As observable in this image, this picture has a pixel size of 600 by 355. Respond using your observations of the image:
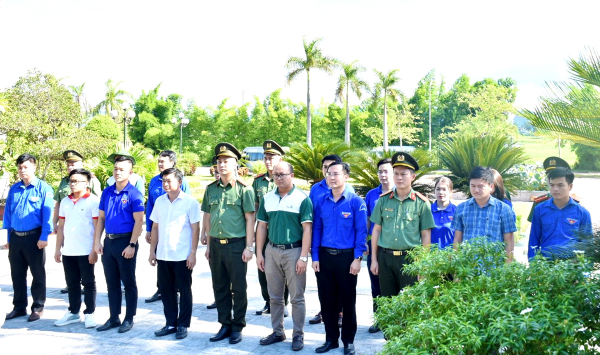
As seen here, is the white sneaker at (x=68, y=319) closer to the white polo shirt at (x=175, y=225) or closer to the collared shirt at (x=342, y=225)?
the white polo shirt at (x=175, y=225)

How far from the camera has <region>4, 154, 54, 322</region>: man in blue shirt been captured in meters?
6.19

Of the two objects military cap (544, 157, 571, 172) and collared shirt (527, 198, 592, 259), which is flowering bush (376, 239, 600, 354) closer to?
collared shirt (527, 198, 592, 259)

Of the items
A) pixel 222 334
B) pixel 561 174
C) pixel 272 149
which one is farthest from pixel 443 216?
pixel 222 334

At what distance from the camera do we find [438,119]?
60.1m

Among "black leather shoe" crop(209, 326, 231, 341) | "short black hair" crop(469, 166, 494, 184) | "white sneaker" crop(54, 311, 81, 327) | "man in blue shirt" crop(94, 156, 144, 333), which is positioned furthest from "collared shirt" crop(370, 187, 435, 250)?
"white sneaker" crop(54, 311, 81, 327)

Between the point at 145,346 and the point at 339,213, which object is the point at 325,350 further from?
the point at 145,346

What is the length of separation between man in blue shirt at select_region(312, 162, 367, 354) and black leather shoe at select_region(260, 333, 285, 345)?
0.48m

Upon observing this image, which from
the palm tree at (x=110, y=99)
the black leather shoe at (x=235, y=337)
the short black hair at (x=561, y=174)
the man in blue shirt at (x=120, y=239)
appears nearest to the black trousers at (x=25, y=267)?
the man in blue shirt at (x=120, y=239)

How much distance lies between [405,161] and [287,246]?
1367 millimetres

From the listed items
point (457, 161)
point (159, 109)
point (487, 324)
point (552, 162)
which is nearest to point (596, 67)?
point (487, 324)

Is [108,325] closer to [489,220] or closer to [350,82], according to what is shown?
[489,220]

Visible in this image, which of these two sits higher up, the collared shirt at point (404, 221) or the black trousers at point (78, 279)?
the collared shirt at point (404, 221)

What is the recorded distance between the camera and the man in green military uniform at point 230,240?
5.38 meters

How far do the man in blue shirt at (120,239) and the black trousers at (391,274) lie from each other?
2531 millimetres
